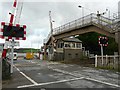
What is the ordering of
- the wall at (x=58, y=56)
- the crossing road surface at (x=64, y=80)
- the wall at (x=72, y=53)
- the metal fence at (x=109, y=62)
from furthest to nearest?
the wall at (x=72, y=53), the wall at (x=58, y=56), the metal fence at (x=109, y=62), the crossing road surface at (x=64, y=80)

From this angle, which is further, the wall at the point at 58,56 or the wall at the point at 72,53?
the wall at the point at 72,53

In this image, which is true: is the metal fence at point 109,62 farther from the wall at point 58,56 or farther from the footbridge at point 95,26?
the wall at point 58,56

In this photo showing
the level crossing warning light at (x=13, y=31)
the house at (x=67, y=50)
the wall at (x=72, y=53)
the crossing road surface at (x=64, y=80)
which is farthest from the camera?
the wall at (x=72, y=53)

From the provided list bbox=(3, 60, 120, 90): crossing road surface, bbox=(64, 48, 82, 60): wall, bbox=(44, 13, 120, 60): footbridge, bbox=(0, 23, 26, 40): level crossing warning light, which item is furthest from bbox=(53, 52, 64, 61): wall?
bbox=(0, 23, 26, 40): level crossing warning light

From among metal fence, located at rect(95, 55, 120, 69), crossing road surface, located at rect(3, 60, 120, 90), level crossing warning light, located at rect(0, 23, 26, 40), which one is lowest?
crossing road surface, located at rect(3, 60, 120, 90)

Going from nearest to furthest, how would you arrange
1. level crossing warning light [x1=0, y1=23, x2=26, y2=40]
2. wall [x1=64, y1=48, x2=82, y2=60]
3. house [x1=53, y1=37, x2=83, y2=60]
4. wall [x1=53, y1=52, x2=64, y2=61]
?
1. level crossing warning light [x1=0, y1=23, x2=26, y2=40]
2. wall [x1=53, y1=52, x2=64, y2=61]
3. house [x1=53, y1=37, x2=83, y2=60]
4. wall [x1=64, y1=48, x2=82, y2=60]

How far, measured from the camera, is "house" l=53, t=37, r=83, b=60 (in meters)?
38.5

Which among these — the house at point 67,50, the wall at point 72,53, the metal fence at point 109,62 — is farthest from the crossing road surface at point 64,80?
the wall at point 72,53

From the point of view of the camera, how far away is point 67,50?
1538 inches

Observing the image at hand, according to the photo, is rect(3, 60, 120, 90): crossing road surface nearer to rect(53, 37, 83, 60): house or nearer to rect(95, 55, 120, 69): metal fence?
rect(95, 55, 120, 69): metal fence

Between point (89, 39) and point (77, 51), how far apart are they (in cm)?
1090

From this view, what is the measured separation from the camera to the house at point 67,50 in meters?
38.5

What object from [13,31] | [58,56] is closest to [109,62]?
[13,31]

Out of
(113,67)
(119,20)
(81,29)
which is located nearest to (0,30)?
(113,67)
